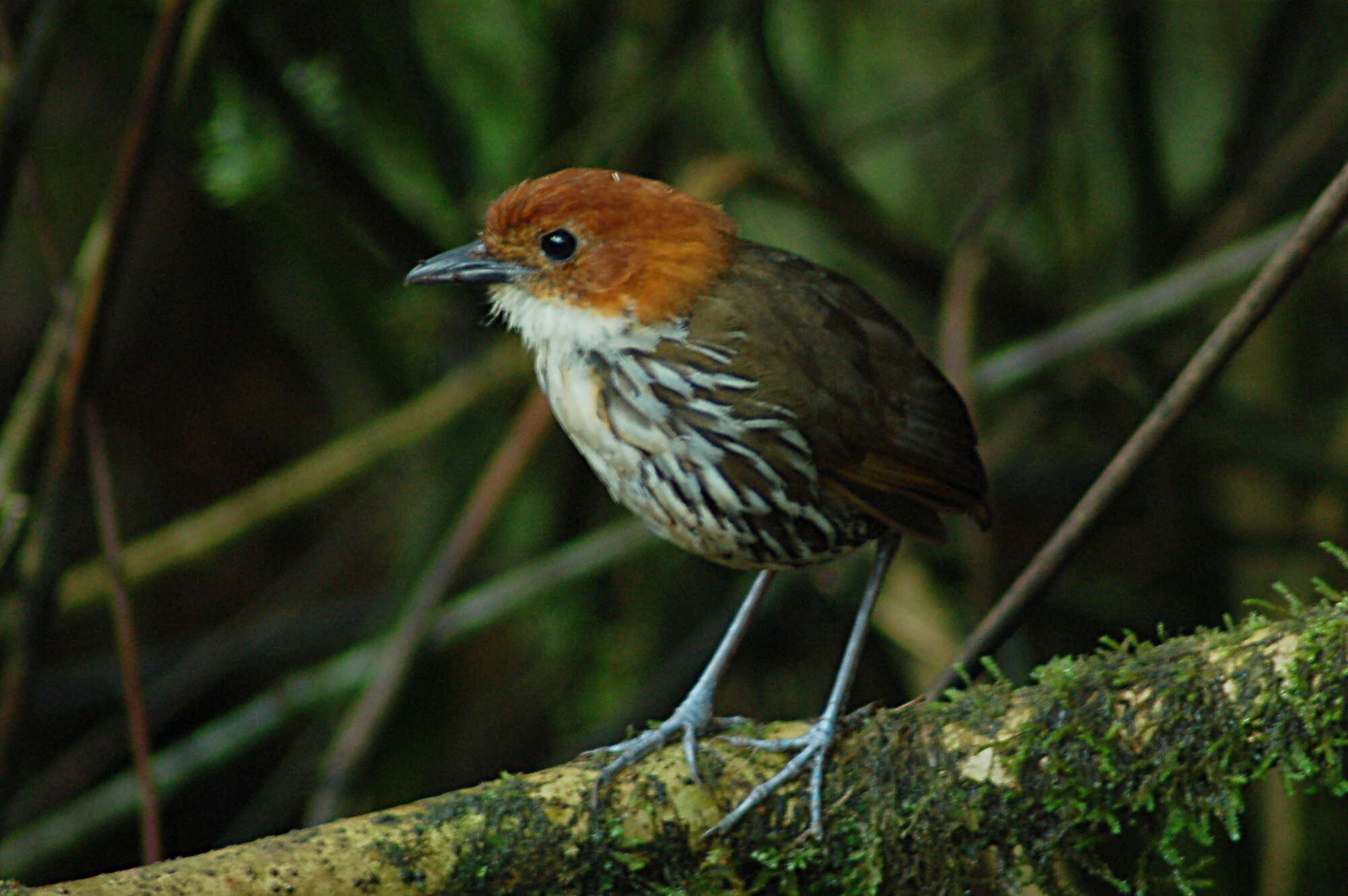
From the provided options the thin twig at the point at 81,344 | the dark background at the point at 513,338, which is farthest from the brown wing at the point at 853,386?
the thin twig at the point at 81,344

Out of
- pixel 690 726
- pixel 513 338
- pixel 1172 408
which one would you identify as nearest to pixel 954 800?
pixel 690 726

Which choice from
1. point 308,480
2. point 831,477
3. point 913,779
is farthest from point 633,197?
point 308,480

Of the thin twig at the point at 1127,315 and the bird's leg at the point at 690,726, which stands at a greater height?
the thin twig at the point at 1127,315

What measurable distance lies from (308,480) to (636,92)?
1531 mm

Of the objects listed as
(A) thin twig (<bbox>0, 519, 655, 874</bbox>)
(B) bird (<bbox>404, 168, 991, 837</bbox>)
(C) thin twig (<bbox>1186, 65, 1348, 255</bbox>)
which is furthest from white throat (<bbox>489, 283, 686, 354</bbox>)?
(C) thin twig (<bbox>1186, 65, 1348, 255</bbox>)

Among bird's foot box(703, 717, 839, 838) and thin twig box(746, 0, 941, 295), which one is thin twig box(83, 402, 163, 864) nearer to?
bird's foot box(703, 717, 839, 838)

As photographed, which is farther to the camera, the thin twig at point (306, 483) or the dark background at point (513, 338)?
the thin twig at point (306, 483)

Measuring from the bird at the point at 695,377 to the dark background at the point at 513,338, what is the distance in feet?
3.27

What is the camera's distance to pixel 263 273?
5043 mm

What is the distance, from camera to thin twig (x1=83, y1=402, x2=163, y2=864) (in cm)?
275

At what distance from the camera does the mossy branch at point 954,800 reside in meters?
1.96

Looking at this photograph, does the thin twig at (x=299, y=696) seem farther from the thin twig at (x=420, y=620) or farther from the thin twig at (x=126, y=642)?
the thin twig at (x=126, y=642)

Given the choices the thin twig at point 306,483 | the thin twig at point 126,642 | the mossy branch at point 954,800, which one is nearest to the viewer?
the mossy branch at point 954,800

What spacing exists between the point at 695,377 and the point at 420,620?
1229mm
